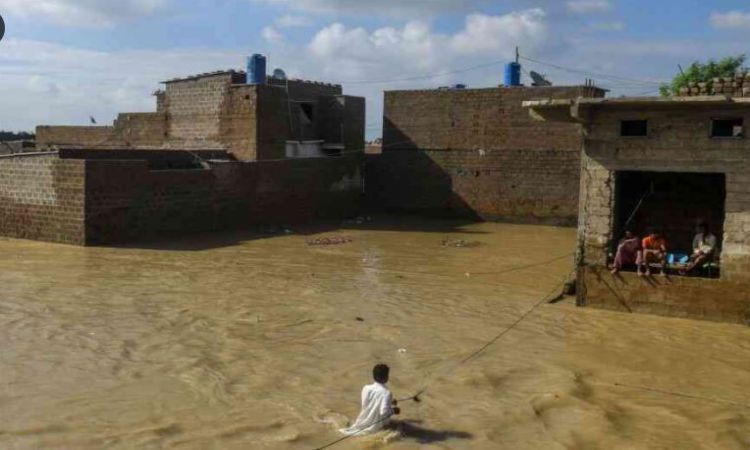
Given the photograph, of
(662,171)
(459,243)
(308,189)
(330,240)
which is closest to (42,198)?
(330,240)

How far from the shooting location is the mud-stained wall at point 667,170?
448 inches

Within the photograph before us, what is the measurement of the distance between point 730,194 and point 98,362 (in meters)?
9.47

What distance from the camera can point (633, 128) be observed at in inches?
483

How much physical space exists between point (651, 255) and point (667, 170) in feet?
4.63

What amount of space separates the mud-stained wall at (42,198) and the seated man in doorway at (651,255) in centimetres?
1273

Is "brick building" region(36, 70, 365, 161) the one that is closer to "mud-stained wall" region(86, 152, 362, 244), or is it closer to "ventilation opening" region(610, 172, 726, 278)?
"mud-stained wall" region(86, 152, 362, 244)

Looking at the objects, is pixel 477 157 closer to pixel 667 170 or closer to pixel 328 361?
pixel 667 170

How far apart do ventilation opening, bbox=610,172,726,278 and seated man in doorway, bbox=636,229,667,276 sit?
1.48 metres

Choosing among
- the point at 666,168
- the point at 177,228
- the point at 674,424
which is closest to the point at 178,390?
the point at 674,424

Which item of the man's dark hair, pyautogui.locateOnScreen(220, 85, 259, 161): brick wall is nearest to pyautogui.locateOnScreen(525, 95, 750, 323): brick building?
the man's dark hair

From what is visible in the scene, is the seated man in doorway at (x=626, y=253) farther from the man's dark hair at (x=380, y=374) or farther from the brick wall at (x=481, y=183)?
the brick wall at (x=481, y=183)

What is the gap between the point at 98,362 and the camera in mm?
8586

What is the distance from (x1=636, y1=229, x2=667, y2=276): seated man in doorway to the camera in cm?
1198

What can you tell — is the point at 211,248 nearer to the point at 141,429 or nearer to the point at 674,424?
the point at 141,429
